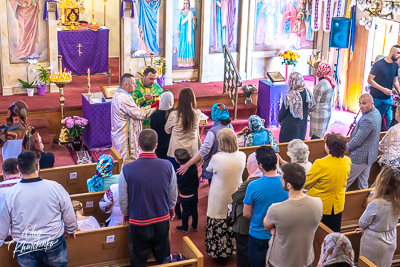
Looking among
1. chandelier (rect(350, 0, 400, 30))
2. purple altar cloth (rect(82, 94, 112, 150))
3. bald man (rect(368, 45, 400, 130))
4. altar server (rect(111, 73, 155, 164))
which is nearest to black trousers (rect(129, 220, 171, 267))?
altar server (rect(111, 73, 155, 164))

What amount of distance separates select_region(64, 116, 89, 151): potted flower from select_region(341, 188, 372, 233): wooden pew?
16.4ft

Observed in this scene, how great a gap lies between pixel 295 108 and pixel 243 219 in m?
3.08

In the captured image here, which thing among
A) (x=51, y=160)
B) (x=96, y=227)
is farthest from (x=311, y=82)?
(x=96, y=227)

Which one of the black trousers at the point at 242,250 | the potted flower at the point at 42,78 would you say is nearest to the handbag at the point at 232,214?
the black trousers at the point at 242,250

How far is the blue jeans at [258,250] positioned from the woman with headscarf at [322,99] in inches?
152

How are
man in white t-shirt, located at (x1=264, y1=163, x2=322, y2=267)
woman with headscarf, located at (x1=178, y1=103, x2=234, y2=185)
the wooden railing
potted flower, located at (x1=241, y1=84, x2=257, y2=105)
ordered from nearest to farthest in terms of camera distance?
1. man in white t-shirt, located at (x1=264, y1=163, x2=322, y2=267)
2. woman with headscarf, located at (x1=178, y1=103, x2=234, y2=185)
3. the wooden railing
4. potted flower, located at (x1=241, y1=84, x2=257, y2=105)

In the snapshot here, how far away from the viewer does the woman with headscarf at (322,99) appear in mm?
7980

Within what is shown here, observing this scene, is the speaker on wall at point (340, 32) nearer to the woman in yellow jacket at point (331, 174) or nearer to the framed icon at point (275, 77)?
the framed icon at point (275, 77)

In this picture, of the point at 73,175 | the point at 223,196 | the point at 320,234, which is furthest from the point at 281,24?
the point at 320,234

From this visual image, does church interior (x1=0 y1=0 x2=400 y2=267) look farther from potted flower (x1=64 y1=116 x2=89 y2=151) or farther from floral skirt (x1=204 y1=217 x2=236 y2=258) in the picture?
floral skirt (x1=204 y1=217 x2=236 y2=258)

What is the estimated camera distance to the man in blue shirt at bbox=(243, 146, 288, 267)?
4.45m

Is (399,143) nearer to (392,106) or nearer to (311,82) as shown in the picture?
(392,106)

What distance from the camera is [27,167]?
4121mm

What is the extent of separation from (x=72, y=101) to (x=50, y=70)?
0.98 metres
